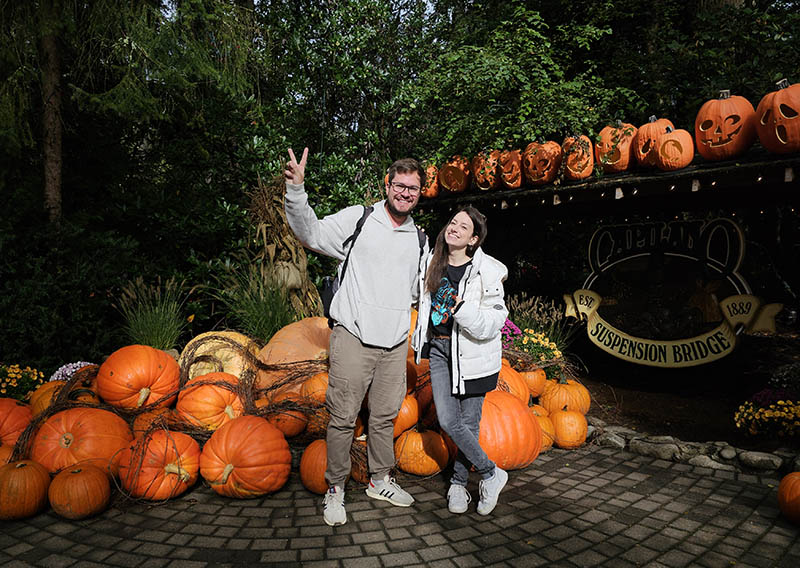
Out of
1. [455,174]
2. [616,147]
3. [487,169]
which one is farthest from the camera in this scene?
[455,174]

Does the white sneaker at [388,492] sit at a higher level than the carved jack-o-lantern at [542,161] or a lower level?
lower

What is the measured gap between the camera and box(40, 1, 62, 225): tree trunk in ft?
16.0

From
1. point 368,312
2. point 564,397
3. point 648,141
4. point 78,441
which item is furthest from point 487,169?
point 78,441

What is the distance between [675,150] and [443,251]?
10.7ft

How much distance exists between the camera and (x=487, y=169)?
6188 mm

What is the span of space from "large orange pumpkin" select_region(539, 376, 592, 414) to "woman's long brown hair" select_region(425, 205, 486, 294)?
87.4 inches

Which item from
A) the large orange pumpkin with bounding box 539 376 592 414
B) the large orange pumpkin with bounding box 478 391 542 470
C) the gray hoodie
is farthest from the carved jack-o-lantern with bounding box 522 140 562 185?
the gray hoodie

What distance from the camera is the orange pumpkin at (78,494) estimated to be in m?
2.69

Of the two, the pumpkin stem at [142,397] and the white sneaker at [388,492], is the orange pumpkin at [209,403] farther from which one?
the white sneaker at [388,492]

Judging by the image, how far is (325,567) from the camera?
2.27m

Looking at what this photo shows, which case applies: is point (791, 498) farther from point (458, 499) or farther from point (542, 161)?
point (542, 161)

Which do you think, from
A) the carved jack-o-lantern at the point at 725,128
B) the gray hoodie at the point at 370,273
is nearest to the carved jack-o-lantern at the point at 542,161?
the carved jack-o-lantern at the point at 725,128

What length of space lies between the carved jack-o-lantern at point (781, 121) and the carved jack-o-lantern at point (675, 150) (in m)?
0.62

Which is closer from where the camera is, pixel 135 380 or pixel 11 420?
pixel 11 420
